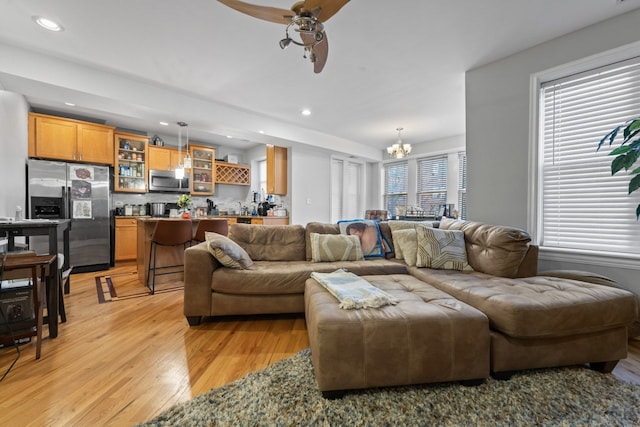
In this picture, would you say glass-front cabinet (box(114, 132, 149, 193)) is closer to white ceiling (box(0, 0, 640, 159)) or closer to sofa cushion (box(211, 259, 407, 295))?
white ceiling (box(0, 0, 640, 159))

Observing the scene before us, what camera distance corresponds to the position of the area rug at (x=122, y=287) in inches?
119

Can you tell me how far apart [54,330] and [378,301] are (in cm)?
240

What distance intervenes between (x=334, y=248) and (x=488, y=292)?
1479mm

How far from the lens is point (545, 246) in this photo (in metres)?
2.62

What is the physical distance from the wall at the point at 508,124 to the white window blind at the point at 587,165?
0.18 meters

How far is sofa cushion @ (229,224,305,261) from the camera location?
291cm

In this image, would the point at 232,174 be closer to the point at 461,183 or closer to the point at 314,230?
the point at 314,230

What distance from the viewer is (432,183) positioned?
5859 mm

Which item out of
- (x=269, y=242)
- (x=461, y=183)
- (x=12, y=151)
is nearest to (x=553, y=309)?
(x=269, y=242)

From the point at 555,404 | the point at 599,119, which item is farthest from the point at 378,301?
the point at 599,119

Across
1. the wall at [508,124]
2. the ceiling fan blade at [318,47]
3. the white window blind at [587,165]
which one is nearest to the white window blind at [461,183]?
the wall at [508,124]

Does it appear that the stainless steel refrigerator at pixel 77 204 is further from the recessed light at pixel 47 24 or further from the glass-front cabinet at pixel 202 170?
the recessed light at pixel 47 24

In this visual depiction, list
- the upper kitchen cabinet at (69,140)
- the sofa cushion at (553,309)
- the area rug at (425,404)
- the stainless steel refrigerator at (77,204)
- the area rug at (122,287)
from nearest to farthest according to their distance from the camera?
the area rug at (425,404) < the sofa cushion at (553,309) < the area rug at (122,287) < the stainless steel refrigerator at (77,204) < the upper kitchen cabinet at (69,140)

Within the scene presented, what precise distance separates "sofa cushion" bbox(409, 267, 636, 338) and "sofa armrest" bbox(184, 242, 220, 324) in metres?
2.00
